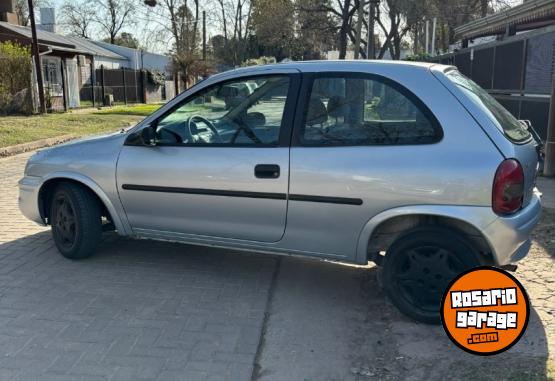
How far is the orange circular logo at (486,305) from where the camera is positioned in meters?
3.00

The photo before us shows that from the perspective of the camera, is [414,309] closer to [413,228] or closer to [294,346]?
[413,228]

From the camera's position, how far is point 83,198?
5031 millimetres

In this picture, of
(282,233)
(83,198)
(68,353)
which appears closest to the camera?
(68,353)

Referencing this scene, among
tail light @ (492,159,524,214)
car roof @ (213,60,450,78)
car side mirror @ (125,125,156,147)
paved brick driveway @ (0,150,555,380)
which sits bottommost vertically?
paved brick driveway @ (0,150,555,380)

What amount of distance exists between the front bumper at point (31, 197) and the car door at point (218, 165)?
998 mm

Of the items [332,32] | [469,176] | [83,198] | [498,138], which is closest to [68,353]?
[83,198]

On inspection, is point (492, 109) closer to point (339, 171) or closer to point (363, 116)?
point (363, 116)

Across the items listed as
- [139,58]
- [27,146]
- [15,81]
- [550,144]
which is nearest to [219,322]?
[550,144]

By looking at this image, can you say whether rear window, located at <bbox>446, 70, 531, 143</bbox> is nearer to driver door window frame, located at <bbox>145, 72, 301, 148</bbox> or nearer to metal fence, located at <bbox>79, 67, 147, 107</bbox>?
driver door window frame, located at <bbox>145, 72, 301, 148</bbox>

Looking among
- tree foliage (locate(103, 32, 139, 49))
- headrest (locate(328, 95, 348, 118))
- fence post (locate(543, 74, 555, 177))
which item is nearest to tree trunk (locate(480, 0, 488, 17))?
fence post (locate(543, 74, 555, 177))

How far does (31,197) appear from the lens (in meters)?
5.33

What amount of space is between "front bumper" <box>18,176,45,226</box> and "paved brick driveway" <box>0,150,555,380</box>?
0.40 meters

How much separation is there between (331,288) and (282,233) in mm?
769

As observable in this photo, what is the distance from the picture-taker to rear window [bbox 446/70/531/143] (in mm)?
3869
